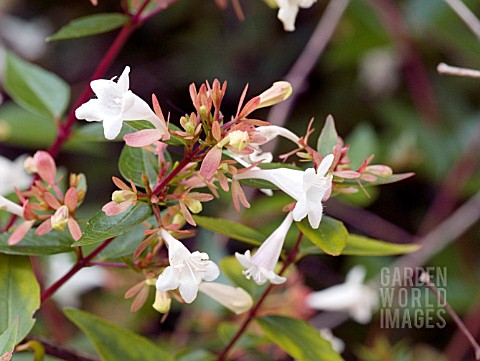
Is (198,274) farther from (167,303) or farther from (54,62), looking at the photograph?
(54,62)

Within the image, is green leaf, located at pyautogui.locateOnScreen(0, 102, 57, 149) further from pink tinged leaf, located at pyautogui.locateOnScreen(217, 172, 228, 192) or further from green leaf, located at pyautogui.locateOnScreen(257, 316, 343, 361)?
pink tinged leaf, located at pyautogui.locateOnScreen(217, 172, 228, 192)

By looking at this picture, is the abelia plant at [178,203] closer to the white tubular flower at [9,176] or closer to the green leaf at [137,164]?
the green leaf at [137,164]

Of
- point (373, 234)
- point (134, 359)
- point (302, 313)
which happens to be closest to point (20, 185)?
point (134, 359)

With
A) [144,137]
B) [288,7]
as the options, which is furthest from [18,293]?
[288,7]

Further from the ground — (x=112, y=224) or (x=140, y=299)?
(x=112, y=224)

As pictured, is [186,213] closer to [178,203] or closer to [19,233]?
[178,203]

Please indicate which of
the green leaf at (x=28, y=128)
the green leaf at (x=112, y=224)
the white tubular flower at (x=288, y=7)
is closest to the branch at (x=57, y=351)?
the green leaf at (x=112, y=224)
